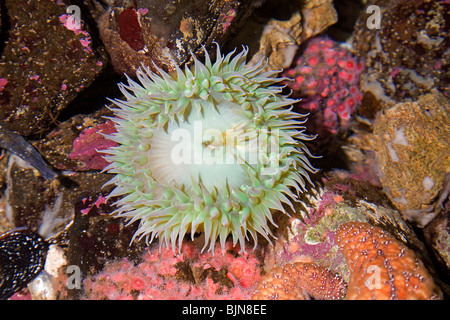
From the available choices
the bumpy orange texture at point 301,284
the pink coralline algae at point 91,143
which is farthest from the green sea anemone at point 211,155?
the pink coralline algae at point 91,143

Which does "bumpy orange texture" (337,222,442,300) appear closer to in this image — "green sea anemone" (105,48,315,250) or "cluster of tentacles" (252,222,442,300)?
"cluster of tentacles" (252,222,442,300)

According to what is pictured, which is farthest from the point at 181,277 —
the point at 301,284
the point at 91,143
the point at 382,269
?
the point at 91,143

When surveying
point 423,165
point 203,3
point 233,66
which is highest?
point 203,3

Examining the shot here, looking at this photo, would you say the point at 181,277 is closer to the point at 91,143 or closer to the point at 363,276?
the point at 363,276

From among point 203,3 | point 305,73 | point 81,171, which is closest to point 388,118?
point 305,73

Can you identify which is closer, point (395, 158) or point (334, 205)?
point (334, 205)

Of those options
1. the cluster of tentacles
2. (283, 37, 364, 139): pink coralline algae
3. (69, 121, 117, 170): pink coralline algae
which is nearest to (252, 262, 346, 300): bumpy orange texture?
the cluster of tentacles

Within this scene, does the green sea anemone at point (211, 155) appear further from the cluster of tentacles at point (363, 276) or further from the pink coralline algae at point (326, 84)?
the pink coralline algae at point (326, 84)
